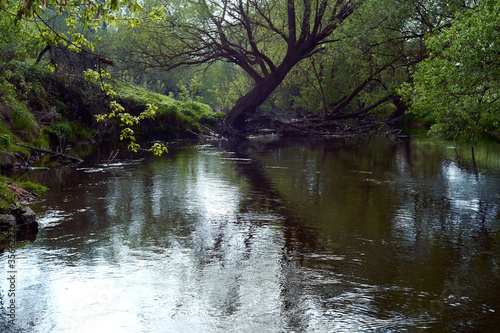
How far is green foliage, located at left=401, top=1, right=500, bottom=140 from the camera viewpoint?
12.7 metres

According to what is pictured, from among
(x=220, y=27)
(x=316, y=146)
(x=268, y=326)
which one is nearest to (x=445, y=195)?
(x=268, y=326)

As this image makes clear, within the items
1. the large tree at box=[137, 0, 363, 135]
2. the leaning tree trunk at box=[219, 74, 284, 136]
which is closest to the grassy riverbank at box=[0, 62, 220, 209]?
the leaning tree trunk at box=[219, 74, 284, 136]

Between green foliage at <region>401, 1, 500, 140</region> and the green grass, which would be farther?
the green grass

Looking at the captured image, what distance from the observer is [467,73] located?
1368cm

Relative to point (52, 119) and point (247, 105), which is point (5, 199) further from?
point (247, 105)

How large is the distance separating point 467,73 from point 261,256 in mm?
9544

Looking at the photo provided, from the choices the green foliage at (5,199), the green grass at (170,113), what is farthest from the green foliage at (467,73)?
the green grass at (170,113)

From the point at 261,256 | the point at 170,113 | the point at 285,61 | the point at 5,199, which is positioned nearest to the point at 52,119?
the point at 170,113

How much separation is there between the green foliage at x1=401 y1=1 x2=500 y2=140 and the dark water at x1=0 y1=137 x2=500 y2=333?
2.51 meters

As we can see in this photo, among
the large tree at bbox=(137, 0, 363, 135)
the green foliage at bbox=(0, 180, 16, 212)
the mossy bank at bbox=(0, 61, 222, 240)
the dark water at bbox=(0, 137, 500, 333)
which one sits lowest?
the dark water at bbox=(0, 137, 500, 333)

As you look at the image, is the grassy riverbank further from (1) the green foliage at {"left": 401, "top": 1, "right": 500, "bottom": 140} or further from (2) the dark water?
(1) the green foliage at {"left": 401, "top": 1, "right": 500, "bottom": 140}

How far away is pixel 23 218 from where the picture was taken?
970 centimetres

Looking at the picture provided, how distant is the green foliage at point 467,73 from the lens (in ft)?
41.8

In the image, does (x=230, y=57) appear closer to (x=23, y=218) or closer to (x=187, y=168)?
(x=187, y=168)
